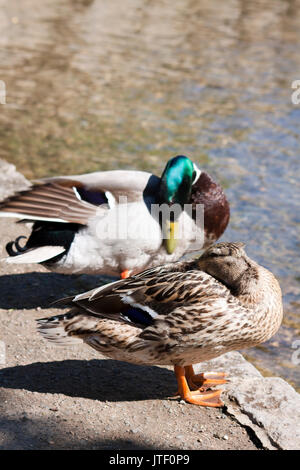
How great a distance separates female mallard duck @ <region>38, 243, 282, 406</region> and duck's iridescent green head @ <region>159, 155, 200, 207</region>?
47.9 inches

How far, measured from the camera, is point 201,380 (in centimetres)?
355

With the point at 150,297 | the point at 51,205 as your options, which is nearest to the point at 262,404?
the point at 150,297

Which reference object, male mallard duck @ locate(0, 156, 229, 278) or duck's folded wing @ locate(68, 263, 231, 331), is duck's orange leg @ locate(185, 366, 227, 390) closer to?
duck's folded wing @ locate(68, 263, 231, 331)

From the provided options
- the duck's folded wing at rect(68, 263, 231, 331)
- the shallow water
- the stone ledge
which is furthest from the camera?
the shallow water

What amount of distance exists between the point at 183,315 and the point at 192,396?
18.5 inches

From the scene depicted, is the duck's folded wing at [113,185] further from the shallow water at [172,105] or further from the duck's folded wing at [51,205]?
the shallow water at [172,105]

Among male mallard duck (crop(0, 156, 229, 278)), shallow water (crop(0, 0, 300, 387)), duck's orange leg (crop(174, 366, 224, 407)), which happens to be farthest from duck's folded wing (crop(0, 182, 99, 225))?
shallow water (crop(0, 0, 300, 387))

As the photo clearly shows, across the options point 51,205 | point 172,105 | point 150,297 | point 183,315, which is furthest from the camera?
point 172,105

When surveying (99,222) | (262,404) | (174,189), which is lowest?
(262,404)

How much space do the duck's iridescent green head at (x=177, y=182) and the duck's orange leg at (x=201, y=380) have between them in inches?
52.3

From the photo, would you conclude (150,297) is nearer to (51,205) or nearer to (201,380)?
(201,380)

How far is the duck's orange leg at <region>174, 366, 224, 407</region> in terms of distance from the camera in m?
3.36

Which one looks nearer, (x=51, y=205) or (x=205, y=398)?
(x=205, y=398)
